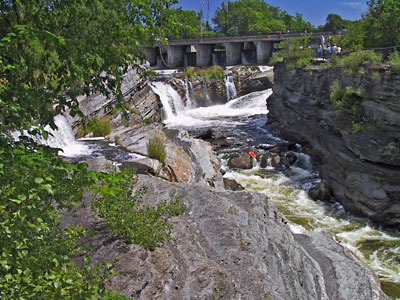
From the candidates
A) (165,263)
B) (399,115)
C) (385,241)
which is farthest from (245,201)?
(399,115)

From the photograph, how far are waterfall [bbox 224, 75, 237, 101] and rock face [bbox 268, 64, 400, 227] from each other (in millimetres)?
13963

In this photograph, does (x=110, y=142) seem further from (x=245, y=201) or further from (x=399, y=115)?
(x=399, y=115)

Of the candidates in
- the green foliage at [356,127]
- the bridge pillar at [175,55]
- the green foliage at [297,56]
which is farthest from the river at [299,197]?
the bridge pillar at [175,55]

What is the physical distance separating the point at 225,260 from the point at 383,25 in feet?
56.8

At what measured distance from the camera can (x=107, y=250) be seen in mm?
4766

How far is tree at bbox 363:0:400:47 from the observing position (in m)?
17.0

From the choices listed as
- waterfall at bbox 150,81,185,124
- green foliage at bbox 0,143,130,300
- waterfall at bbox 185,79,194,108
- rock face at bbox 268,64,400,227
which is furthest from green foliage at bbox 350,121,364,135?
waterfall at bbox 185,79,194,108

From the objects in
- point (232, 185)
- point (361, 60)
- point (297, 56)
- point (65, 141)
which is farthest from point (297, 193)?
point (297, 56)

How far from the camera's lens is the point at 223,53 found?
49594mm

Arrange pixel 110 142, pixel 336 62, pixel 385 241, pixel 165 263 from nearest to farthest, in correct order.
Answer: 1. pixel 165 263
2. pixel 385 241
3. pixel 110 142
4. pixel 336 62

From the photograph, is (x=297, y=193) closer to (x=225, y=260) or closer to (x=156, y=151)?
(x=156, y=151)

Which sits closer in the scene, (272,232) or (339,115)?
(272,232)

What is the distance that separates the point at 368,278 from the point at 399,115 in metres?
6.64

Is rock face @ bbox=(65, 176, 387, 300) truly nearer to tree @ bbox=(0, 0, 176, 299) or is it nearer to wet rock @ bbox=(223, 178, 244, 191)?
tree @ bbox=(0, 0, 176, 299)
